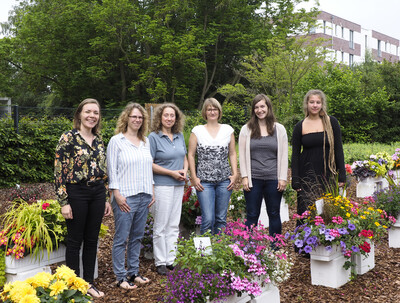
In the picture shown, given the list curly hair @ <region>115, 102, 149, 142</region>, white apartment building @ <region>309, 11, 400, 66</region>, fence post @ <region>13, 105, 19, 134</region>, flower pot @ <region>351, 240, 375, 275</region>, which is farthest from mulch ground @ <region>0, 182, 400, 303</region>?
white apartment building @ <region>309, 11, 400, 66</region>

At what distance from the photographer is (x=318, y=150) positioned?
4.31 meters

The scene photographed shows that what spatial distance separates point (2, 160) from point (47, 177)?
1.05 m

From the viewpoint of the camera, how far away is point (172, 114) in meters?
4.02

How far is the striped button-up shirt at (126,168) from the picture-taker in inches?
141

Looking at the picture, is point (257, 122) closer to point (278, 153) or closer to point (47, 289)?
point (278, 153)

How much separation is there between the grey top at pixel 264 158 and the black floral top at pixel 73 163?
5.03 ft

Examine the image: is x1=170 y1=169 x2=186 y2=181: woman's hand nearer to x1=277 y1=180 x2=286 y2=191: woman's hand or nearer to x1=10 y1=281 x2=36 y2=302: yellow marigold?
x1=277 y1=180 x2=286 y2=191: woman's hand

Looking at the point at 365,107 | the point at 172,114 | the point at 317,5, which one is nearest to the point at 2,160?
the point at 172,114

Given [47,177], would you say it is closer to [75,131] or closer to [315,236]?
[75,131]

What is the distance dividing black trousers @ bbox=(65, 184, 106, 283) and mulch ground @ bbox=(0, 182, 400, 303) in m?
0.38

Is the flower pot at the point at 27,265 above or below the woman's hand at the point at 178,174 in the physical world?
below

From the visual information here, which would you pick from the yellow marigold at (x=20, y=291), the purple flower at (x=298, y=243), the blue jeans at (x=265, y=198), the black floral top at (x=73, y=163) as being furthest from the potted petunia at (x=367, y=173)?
the yellow marigold at (x=20, y=291)

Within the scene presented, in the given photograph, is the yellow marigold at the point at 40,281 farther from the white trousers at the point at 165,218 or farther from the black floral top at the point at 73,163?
the white trousers at the point at 165,218

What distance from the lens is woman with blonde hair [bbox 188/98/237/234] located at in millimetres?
→ 4055
